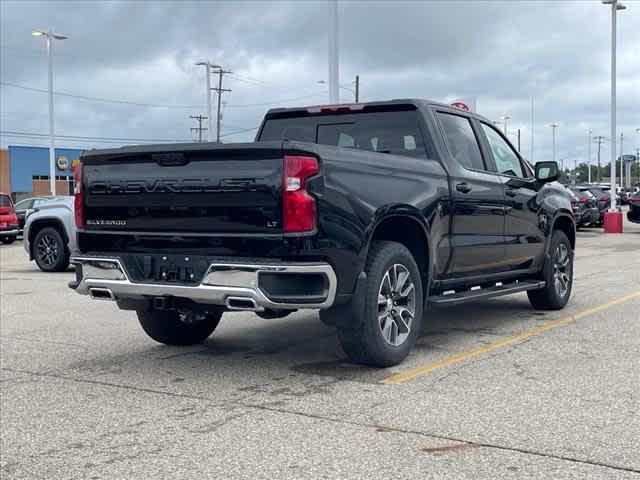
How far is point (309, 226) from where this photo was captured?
17.1 feet

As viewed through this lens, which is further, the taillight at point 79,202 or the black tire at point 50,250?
the black tire at point 50,250

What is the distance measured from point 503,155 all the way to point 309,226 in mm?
3547

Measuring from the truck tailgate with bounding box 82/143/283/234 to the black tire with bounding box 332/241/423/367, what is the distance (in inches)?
33.6

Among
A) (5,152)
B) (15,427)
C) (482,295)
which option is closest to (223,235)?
(15,427)

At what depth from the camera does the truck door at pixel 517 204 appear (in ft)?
25.5

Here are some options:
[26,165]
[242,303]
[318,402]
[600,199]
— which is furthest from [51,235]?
[26,165]

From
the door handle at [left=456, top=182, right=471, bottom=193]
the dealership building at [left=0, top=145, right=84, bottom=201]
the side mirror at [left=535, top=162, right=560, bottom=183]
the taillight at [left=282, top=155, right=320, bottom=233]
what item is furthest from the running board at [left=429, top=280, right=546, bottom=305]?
the dealership building at [left=0, top=145, right=84, bottom=201]

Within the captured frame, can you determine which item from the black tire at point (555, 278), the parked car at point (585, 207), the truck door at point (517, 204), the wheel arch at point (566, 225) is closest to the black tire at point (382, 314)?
the truck door at point (517, 204)

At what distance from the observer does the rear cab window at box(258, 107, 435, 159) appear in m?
6.92

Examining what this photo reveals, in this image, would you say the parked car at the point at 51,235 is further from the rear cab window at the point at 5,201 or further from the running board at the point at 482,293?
the running board at the point at 482,293

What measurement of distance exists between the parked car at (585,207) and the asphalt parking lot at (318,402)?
19218 mm

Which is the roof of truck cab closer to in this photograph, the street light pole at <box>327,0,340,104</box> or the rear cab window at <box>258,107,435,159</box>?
the rear cab window at <box>258,107,435,159</box>

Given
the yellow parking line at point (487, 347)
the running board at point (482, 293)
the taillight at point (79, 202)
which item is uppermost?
the taillight at point (79, 202)

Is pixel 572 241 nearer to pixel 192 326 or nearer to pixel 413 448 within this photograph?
pixel 192 326
